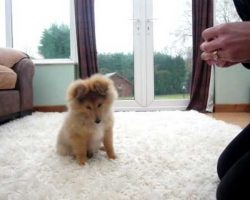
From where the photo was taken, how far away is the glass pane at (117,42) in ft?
15.4

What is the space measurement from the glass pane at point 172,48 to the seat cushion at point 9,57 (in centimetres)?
184

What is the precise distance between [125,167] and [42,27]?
11.8ft

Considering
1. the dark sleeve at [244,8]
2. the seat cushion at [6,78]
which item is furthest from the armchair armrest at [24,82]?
the dark sleeve at [244,8]

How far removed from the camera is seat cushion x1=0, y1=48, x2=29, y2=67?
12.8ft

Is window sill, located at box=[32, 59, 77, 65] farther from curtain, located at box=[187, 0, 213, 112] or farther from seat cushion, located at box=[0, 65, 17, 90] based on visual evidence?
curtain, located at box=[187, 0, 213, 112]

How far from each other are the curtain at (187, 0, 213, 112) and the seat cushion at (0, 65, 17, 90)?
226cm

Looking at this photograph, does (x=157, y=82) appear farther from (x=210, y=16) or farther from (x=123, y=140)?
(x=123, y=140)

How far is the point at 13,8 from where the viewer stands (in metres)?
4.84

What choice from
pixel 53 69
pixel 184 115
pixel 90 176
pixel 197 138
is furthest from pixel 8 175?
pixel 53 69

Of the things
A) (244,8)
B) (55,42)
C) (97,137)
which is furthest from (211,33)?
(55,42)

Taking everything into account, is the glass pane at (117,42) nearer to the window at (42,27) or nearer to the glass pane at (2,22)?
the window at (42,27)

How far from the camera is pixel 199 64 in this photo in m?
4.35

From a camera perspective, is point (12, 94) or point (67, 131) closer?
point (67, 131)

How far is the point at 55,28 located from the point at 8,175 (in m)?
3.50
